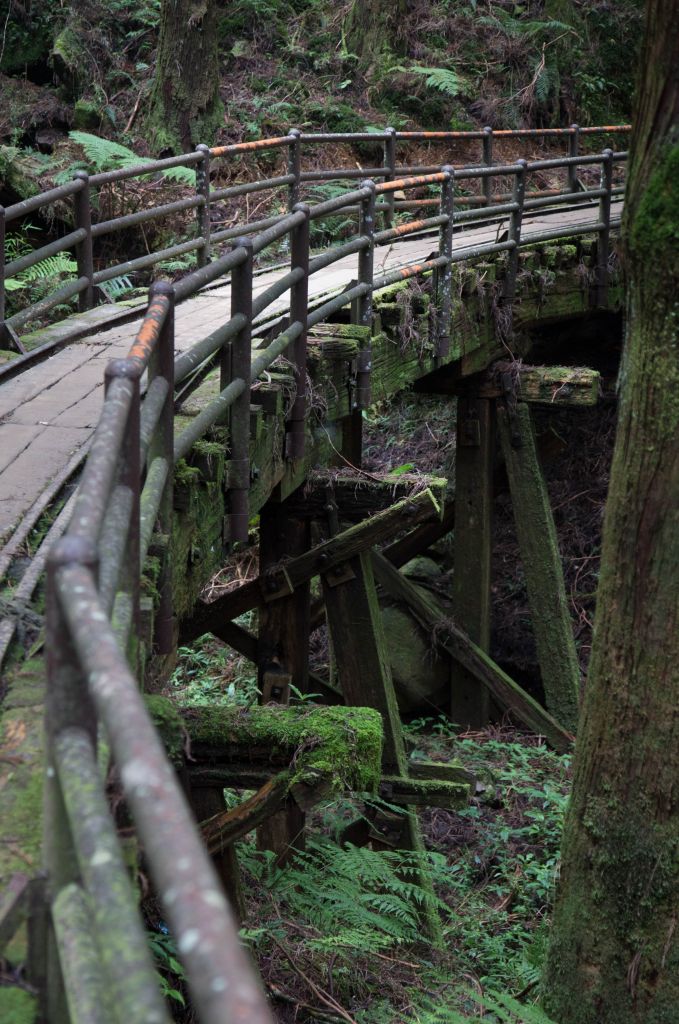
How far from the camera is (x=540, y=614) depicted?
8.34m

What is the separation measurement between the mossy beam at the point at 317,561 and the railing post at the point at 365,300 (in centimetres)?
61

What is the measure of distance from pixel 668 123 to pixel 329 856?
3370 mm

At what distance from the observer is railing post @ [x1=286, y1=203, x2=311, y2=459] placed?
15.4 ft

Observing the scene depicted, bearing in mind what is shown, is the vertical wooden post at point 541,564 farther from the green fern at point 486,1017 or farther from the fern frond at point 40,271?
the green fern at point 486,1017

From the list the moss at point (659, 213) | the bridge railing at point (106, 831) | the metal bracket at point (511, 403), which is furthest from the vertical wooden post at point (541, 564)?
the bridge railing at point (106, 831)

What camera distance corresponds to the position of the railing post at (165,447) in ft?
9.32

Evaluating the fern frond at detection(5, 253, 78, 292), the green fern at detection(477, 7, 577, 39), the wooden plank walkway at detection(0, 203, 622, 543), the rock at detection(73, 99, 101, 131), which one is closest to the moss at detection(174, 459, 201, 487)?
the wooden plank walkway at detection(0, 203, 622, 543)

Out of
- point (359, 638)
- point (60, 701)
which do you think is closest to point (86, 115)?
point (359, 638)

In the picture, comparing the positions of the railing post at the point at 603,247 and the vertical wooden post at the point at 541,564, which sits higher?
the railing post at the point at 603,247

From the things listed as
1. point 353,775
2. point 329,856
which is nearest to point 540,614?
point 329,856

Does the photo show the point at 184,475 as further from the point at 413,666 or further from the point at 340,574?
the point at 413,666

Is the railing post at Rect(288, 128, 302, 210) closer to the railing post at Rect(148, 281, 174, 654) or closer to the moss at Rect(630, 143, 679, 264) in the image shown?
the moss at Rect(630, 143, 679, 264)

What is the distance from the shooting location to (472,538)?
27.8ft

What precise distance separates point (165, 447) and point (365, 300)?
3102 millimetres
